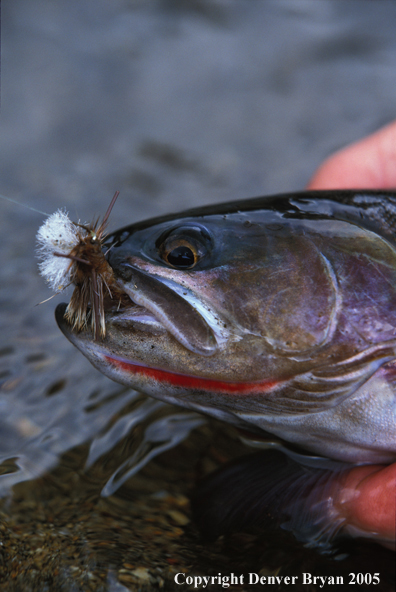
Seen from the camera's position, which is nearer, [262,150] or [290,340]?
[290,340]

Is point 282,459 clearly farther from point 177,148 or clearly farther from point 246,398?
point 177,148

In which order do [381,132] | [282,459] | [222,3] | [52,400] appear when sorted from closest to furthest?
1. [282,459]
2. [52,400]
3. [381,132]
4. [222,3]

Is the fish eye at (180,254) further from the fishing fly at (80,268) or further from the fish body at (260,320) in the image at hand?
the fishing fly at (80,268)

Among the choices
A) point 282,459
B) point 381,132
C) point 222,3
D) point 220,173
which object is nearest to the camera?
point 282,459

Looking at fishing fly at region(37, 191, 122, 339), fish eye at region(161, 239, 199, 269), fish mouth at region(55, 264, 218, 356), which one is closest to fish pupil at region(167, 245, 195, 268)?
fish eye at region(161, 239, 199, 269)

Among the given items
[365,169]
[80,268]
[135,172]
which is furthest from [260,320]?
[135,172]

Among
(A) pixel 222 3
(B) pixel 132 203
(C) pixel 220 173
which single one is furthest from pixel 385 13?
(B) pixel 132 203

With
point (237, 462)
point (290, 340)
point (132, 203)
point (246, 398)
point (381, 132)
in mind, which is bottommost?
point (237, 462)

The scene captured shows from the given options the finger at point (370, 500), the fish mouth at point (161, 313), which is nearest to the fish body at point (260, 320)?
the fish mouth at point (161, 313)
